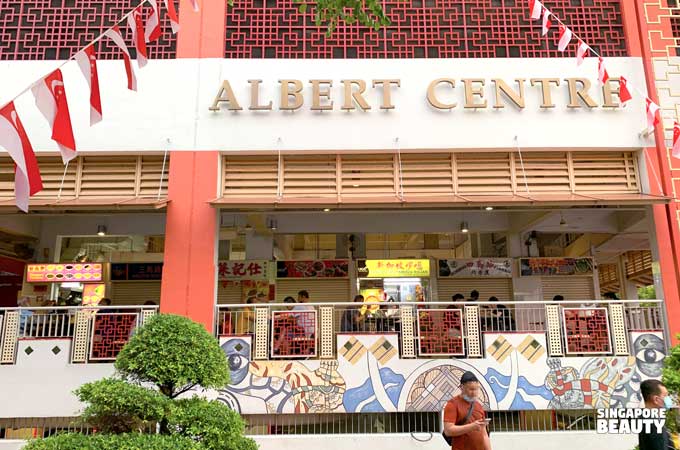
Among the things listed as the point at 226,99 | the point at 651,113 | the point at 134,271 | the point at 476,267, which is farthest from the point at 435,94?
the point at 134,271

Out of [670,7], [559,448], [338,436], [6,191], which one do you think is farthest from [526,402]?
[6,191]

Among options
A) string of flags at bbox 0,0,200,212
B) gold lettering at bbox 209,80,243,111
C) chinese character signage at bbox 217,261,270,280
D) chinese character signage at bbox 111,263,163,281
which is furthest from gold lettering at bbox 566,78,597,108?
chinese character signage at bbox 111,263,163,281

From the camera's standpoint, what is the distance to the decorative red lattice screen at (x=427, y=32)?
9.28m

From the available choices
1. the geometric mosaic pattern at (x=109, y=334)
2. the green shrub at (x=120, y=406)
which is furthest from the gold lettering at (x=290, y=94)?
the green shrub at (x=120, y=406)

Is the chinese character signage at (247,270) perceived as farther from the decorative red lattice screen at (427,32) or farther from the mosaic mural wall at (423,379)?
the decorative red lattice screen at (427,32)

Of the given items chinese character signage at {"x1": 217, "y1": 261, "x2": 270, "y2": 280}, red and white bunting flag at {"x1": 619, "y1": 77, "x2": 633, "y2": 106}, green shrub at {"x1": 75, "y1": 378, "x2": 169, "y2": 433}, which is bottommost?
green shrub at {"x1": 75, "y1": 378, "x2": 169, "y2": 433}

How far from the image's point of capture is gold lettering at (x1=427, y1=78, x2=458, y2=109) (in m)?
8.93

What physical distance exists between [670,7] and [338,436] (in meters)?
9.14

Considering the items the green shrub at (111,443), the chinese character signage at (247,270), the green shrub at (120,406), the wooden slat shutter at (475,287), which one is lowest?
the green shrub at (111,443)

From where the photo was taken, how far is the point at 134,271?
42.3 ft

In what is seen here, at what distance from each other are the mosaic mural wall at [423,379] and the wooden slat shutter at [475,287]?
464cm

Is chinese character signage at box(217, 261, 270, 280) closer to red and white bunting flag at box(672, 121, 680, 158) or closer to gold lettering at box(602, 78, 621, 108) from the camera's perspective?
gold lettering at box(602, 78, 621, 108)

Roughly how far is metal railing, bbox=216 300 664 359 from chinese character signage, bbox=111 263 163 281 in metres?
5.12

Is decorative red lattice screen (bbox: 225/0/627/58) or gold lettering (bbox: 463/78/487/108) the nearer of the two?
gold lettering (bbox: 463/78/487/108)
